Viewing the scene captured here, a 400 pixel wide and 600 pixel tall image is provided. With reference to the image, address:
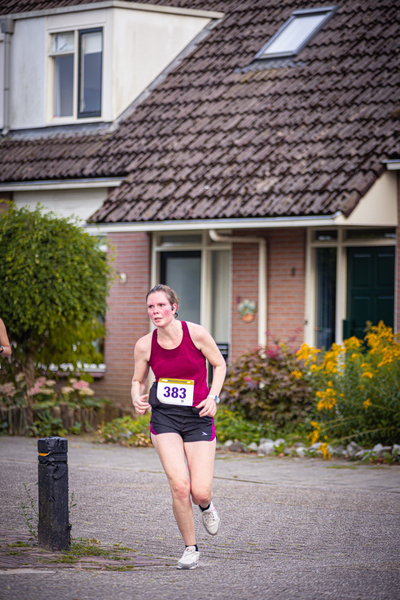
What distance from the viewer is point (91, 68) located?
17438 mm

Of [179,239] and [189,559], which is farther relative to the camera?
[179,239]

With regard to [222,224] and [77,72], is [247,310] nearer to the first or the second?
[222,224]

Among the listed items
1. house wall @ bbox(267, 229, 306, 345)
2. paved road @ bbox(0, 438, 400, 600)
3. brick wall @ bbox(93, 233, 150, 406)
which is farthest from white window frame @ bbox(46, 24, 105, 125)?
paved road @ bbox(0, 438, 400, 600)

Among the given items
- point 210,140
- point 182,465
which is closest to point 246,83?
point 210,140

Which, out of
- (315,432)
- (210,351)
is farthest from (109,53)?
(210,351)

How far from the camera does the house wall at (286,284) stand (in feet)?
46.9

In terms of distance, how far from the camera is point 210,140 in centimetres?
1538

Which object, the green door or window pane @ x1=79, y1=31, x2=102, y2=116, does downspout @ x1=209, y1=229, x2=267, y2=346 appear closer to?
the green door

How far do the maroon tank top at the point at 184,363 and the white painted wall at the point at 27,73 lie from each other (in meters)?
12.5

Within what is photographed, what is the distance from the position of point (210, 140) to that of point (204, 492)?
32.6 feet

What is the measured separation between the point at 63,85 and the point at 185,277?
187 inches

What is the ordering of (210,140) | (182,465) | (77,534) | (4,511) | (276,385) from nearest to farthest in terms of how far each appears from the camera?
(182,465)
(77,534)
(4,511)
(276,385)
(210,140)

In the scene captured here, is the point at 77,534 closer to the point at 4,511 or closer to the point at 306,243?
the point at 4,511

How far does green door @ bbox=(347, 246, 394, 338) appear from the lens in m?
13.7
